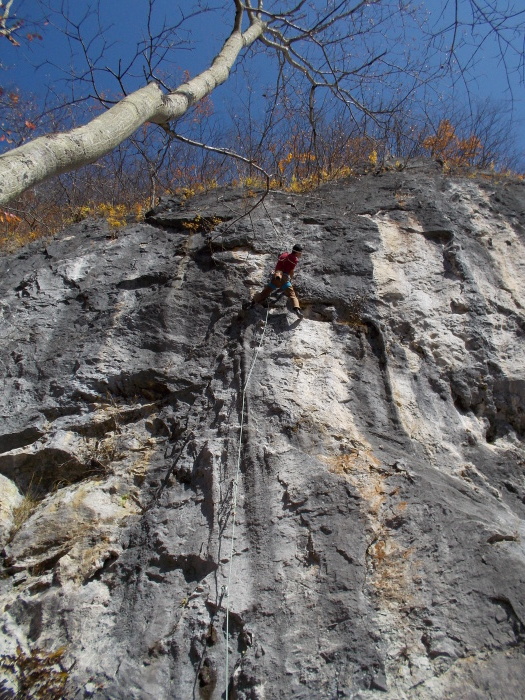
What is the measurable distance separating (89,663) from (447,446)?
299cm

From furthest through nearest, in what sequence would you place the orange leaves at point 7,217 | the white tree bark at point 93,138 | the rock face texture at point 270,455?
the orange leaves at point 7,217 < the rock face texture at point 270,455 < the white tree bark at point 93,138

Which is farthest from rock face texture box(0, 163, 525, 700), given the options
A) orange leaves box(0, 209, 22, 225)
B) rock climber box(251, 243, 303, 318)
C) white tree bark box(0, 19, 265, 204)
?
white tree bark box(0, 19, 265, 204)

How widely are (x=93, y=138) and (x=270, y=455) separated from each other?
244cm

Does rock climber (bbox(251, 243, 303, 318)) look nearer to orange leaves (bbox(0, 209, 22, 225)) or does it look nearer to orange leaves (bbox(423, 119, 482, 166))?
orange leaves (bbox(0, 209, 22, 225))

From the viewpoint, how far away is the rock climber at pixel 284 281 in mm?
5230

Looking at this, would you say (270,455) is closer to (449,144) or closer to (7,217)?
(7,217)

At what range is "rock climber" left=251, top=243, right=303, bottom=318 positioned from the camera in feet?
17.2

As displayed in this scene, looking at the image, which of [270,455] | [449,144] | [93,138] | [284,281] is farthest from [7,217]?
[449,144]

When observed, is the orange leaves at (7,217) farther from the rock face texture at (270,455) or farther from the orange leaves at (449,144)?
the orange leaves at (449,144)

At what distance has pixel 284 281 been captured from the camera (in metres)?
5.30

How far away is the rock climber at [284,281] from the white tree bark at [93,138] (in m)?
1.75

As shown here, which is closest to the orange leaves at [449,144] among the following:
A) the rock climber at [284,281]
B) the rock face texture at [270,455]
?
the rock face texture at [270,455]

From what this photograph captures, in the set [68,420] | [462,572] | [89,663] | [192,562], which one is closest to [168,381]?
[68,420]

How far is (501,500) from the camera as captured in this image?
3.97m
